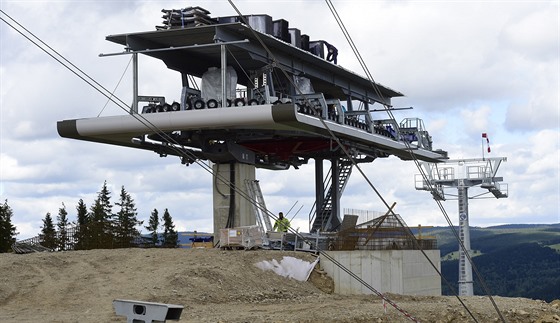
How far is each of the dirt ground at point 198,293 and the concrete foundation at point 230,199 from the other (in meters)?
7.80

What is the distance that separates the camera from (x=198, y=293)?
30438 millimetres

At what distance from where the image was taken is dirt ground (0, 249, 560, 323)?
2795 cm

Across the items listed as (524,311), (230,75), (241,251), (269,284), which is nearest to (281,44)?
(230,75)

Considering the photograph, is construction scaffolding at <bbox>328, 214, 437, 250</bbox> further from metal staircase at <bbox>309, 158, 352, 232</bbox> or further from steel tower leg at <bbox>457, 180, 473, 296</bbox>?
steel tower leg at <bbox>457, 180, 473, 296</bbox>

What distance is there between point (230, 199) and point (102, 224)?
23870mm

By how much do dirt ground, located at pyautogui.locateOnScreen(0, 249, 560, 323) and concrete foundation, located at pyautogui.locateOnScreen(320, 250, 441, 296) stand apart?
0.62 meters

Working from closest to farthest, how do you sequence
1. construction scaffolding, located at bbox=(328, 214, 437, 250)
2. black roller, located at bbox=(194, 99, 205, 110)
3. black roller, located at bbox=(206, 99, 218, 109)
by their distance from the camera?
construction scaffolding, located at bbox=(328, 214, 437, 250) → black roller, located at bbox=(206, 99, 218, 109) → black roller, located at bbox=(194, 99, 205, 110)

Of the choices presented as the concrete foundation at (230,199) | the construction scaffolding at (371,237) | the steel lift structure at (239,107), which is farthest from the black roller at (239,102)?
the construction scaffolding at (371,237)

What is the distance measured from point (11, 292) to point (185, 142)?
1843 cm

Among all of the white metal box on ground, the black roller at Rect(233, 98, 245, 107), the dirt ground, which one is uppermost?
the black roller at Rect(233, 98, 245, 107)

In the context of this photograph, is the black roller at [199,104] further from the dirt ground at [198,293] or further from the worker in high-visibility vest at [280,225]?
the dirt ground at [198,293]

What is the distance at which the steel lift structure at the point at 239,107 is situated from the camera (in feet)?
132

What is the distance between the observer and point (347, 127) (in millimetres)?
45688

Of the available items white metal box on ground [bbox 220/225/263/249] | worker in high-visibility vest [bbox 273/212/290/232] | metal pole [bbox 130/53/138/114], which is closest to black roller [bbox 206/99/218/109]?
metal pole [bbox 130/53/138/114]
